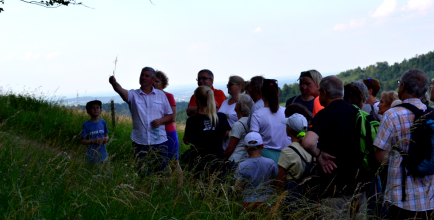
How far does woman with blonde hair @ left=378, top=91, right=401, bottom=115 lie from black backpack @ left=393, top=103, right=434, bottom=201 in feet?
9.56

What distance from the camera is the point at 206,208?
9.59 feet

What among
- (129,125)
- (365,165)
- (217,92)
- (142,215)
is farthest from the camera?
(129,125)

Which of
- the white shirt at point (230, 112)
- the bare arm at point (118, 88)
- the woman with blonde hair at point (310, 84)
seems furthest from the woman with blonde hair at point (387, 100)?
the bare arm at point (118, 88)

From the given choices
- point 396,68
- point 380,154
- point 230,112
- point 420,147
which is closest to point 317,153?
point 380,154

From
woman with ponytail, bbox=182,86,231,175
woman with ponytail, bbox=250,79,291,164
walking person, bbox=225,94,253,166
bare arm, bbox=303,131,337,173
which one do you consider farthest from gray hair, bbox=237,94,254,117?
bare arm, bbox=303,131,337,173

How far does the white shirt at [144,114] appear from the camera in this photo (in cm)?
522

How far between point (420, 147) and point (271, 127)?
1.65 metres

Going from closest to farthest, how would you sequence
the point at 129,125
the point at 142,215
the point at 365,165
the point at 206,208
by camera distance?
the point at 142,215, the point at 206,208, the point at 365,165, the point at 129,125

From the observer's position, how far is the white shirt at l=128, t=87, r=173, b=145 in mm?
5219

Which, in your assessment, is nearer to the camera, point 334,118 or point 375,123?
point 334,118

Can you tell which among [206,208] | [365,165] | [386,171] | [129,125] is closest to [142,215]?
[206,208]

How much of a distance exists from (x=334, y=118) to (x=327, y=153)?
320mm

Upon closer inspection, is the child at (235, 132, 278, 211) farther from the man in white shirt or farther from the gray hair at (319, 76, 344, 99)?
the man in white shirt

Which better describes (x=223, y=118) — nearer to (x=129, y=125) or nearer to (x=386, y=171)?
(x=386, y=171)
